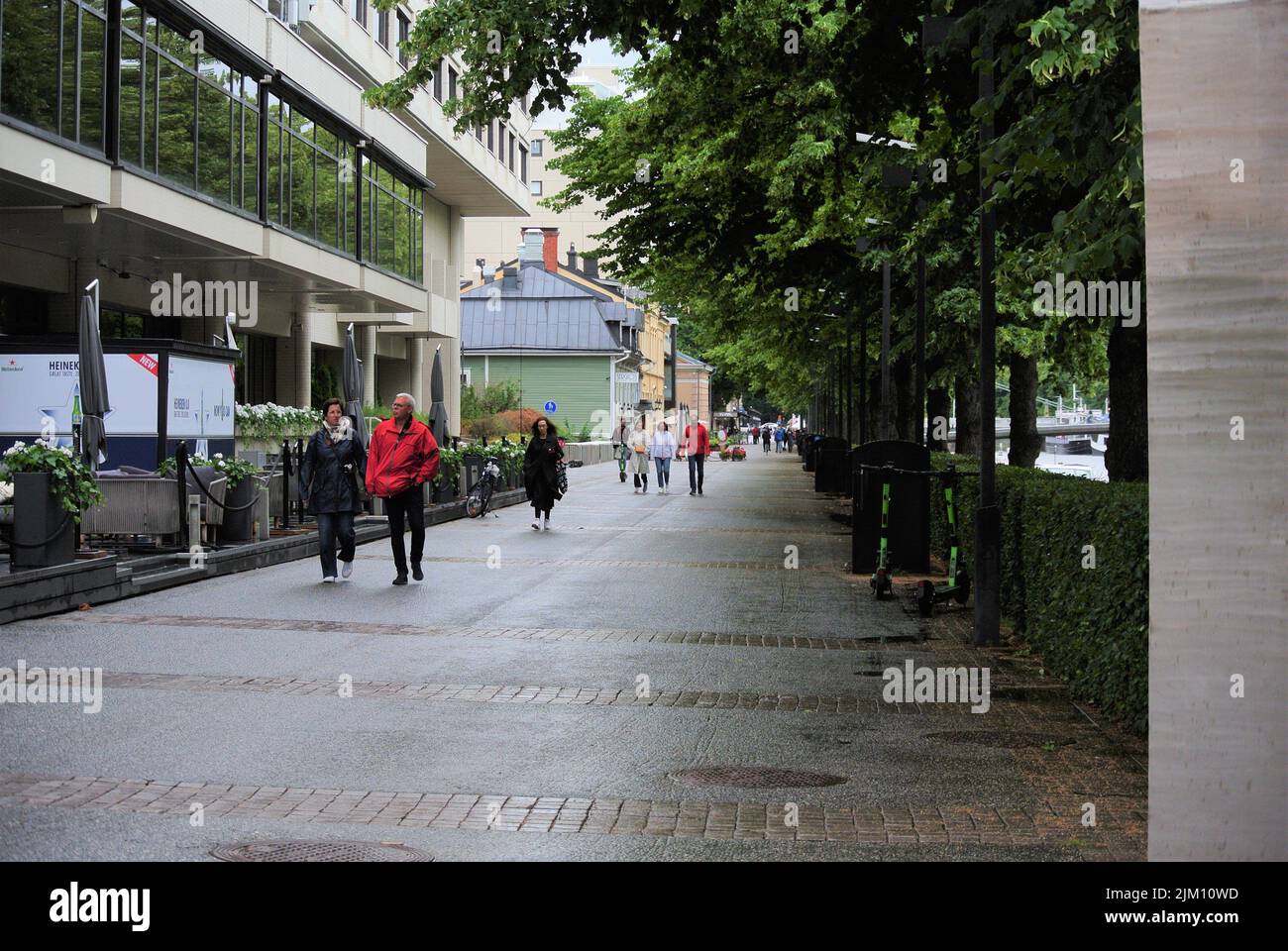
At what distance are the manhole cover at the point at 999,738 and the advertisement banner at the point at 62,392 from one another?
14171mm

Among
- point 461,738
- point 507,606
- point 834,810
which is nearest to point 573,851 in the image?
point 834,810

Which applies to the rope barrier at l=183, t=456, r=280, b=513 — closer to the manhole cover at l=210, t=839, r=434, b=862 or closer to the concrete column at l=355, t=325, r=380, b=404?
the manhole cover at l=210, t=839, r=434, b=862

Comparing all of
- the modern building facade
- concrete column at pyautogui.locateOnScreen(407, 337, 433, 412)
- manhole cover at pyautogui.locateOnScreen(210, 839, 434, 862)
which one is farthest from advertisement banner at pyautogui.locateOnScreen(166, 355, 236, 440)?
concrete column at pyautogui.locateOnScreen(407, 337, 433, 412)

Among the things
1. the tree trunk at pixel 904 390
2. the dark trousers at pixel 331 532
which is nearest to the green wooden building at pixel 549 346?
the tree trunk at pixel 904 390

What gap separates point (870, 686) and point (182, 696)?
4.08 metres

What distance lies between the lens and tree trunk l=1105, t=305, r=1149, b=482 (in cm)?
1612

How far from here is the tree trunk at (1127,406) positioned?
16.1 m

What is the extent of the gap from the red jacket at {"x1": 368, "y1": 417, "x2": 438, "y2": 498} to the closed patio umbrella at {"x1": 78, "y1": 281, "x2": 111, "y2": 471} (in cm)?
284

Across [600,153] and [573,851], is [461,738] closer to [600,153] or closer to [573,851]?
[573,851]

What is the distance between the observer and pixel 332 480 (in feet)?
51.4

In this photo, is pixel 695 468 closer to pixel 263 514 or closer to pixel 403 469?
pixel 263 514

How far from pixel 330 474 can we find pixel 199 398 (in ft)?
18.3

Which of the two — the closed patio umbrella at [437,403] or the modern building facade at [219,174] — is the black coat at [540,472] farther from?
the closed patio umbrella at [437,403]

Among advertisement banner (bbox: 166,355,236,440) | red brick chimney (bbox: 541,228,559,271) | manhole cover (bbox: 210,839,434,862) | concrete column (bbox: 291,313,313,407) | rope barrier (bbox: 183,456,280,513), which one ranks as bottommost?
manhole cover (bbox: 210,839,434,862)
